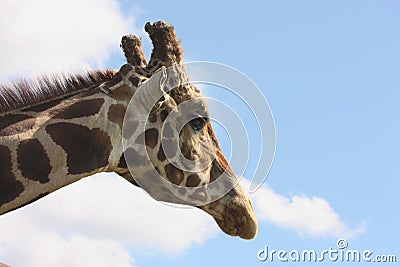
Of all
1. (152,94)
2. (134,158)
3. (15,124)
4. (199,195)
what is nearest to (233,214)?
(199,195)

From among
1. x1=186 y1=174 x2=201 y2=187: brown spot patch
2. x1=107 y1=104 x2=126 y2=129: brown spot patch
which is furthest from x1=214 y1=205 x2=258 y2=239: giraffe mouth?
x1=107 y1=104 x2=126 y2=129: brown spot patch

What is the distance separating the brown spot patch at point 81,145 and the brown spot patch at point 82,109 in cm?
11

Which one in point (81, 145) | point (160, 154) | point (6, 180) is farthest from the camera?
point (160, 154)

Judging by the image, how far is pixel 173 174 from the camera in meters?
6.49

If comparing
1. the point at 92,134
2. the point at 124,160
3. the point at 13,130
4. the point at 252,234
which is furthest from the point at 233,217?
the point at 13,130

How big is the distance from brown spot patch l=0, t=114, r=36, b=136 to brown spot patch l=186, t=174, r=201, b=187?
1.64m

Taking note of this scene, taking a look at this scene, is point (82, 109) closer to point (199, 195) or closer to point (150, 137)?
point (150, 137)

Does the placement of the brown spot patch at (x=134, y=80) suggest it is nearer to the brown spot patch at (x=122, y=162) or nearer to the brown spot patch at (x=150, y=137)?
the brown spot patch at (x=150, y=137)

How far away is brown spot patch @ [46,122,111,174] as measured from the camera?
18.8 ft

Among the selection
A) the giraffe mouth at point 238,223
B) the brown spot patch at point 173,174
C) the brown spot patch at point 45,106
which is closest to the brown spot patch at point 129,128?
the brown spot patch at point 173,174

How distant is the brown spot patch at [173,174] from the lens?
21.2 feet

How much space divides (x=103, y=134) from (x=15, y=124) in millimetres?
763

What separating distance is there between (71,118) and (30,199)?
2.61ft

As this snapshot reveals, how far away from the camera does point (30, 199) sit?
5.57 m
